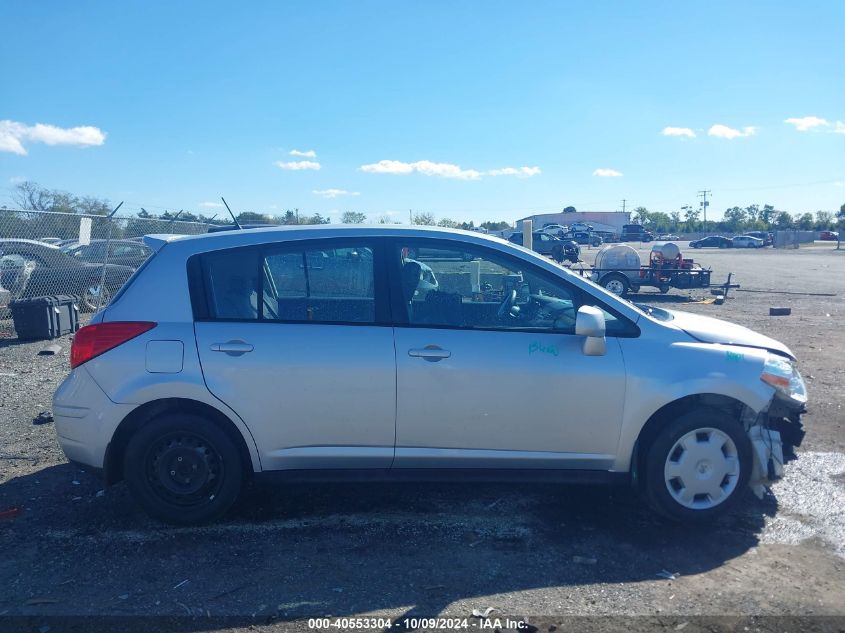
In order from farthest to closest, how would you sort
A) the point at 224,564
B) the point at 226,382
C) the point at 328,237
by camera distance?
the point at 328,237, the point at 226,382, the point at 224,564

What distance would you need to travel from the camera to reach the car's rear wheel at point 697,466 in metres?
4.45

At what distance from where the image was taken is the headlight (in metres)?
4.55

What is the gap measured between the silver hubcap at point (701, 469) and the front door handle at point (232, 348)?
270 centimetres

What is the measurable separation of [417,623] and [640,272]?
17.8 meters

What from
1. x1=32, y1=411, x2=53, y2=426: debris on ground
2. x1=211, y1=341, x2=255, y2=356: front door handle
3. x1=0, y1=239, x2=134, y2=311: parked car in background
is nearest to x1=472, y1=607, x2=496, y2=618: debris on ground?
x1=211, y1=341, x2=255, y2=356: front door handle

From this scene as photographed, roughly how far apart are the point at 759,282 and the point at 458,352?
23522 millimetres

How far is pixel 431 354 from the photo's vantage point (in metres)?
4.39

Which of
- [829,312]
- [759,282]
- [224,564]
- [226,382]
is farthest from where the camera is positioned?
[759,282]

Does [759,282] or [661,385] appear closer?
[661,385]

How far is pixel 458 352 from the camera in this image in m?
4.40

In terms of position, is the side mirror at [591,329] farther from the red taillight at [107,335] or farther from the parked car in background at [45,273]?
the parked car in background at [45,273]

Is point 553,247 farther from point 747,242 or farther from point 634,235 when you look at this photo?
point 747,242

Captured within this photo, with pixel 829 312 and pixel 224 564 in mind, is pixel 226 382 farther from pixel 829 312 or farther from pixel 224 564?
pixel 829 312

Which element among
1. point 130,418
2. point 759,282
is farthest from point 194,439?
point 759,282
